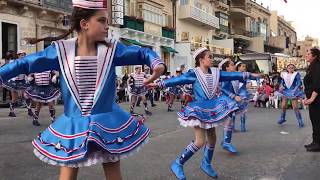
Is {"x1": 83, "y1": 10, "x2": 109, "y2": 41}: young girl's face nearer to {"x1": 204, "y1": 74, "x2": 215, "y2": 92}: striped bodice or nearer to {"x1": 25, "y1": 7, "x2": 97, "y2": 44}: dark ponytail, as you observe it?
{"x1": 25, "y1": 7, "x2": 97, "y2": 44}: dark ponytail

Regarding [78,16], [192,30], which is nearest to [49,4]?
[192,30]

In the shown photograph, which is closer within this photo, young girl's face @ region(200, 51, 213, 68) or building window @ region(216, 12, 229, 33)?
young girl's face @ region(200, 51, 213, 68)

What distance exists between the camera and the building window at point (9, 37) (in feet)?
85.8

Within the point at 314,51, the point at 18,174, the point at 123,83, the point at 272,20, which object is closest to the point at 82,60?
the point at 18,174

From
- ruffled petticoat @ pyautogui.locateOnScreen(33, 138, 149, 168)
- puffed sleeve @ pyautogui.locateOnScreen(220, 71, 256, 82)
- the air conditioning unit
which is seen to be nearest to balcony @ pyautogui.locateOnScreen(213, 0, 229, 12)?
the air conditioning unit

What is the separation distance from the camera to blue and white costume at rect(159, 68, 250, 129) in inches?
261

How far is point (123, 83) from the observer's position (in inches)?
1074

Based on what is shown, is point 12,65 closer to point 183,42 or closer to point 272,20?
point 183,42

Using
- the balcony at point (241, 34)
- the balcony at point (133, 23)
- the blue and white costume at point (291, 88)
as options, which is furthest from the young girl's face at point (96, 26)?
the balcony at point (241, 34)

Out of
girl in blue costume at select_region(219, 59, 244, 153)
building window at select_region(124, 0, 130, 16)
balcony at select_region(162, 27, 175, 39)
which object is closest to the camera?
girl in blue costume at select_region(219, 59, 244, 153)

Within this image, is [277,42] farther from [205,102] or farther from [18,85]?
[205,102]

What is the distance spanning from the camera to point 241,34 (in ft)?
218

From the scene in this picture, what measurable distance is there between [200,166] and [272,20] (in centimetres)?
8887

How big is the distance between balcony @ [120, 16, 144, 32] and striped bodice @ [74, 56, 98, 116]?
32207 mm
